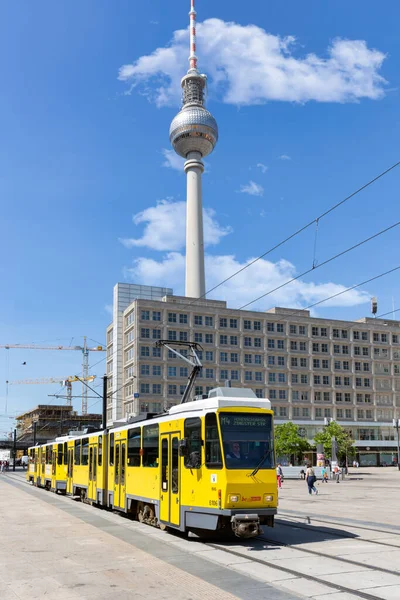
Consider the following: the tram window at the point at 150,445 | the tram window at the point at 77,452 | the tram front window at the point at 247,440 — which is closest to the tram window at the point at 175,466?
the tram window at the point at 150,445

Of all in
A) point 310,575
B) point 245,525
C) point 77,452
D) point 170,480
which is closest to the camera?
point 310,575

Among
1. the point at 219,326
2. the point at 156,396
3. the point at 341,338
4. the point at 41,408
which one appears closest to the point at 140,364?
the point at 156,396

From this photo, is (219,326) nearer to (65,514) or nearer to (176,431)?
(65,514)

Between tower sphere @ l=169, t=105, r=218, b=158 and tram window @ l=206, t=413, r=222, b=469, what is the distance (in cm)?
11362

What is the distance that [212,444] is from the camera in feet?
49.0

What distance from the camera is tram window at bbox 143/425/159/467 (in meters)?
18.0

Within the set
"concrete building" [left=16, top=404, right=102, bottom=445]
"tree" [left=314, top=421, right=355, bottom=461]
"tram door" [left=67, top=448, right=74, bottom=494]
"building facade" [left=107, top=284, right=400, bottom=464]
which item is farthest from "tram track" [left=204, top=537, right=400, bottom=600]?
"concrete building" [left=16, top=404, right=102, bottom=445]

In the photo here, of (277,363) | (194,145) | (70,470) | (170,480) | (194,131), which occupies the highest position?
(194,131)

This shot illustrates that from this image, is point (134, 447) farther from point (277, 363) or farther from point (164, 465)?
point (277, 363)

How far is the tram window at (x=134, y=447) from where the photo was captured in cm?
1987

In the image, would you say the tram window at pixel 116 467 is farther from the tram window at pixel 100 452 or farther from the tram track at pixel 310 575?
the tram track at pixel 310 575

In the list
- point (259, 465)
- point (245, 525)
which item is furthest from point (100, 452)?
point (245, 525)

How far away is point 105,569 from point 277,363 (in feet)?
299

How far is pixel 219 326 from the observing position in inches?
3885
